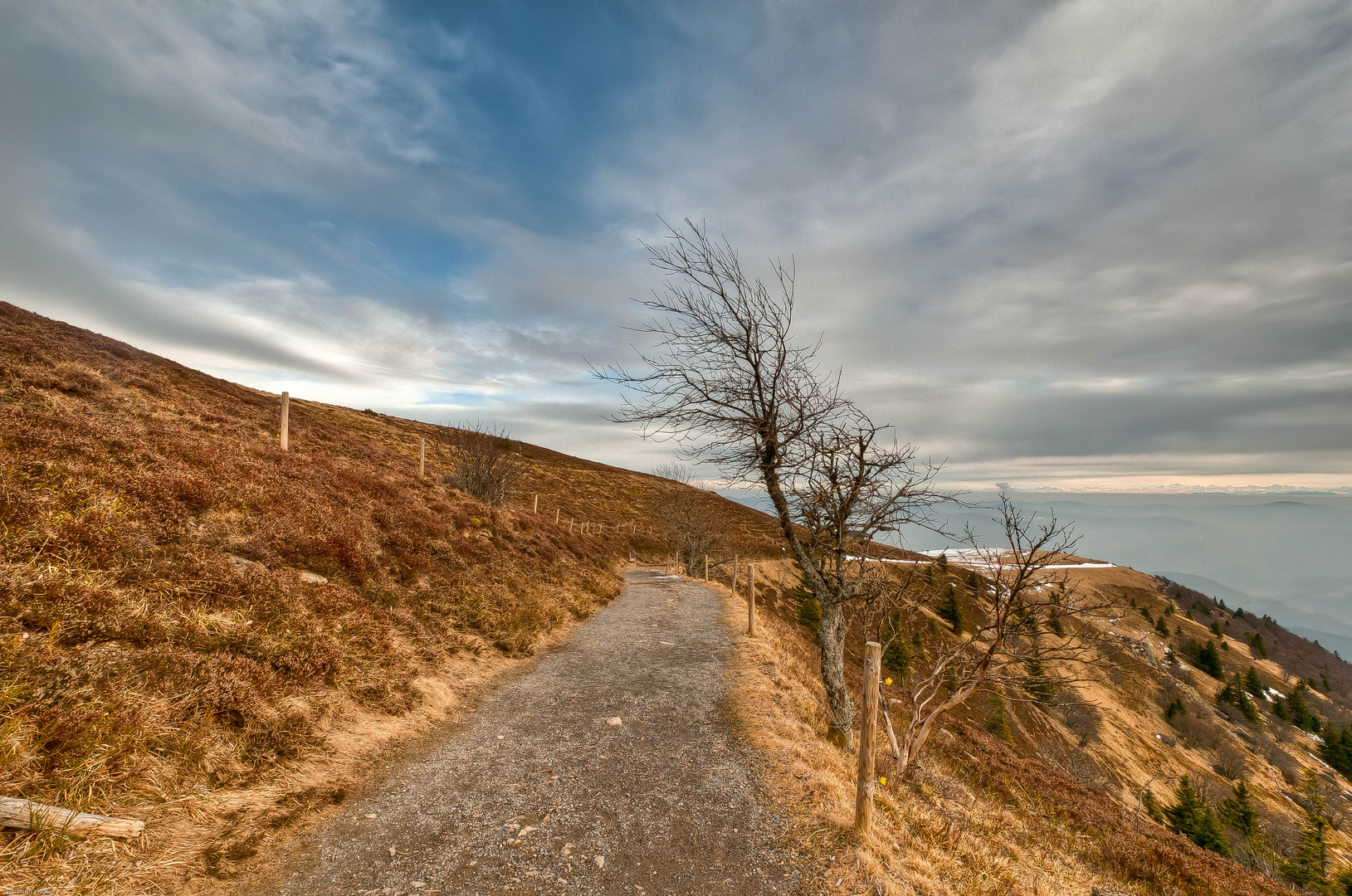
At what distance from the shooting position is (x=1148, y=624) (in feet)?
305

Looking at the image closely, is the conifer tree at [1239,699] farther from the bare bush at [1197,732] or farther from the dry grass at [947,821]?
the dry grass at [947,821]

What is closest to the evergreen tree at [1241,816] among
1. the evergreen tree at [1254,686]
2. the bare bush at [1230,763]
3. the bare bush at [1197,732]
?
the bare bush at [1230,763]

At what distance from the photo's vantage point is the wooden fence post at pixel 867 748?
5496mm

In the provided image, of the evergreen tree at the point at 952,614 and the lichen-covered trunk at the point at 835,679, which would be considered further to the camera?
the evergreen tree at the point at 952,614

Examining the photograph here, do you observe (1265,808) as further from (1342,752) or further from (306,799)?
(306,799)

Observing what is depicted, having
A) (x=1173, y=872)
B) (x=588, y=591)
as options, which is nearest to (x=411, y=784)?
(x=588, y=591)

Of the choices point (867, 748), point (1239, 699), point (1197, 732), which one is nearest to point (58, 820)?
point (867, 748)

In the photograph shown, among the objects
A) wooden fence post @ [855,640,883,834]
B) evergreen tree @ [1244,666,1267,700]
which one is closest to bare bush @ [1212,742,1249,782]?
evergreen tree @ [1244,666,1267,700]

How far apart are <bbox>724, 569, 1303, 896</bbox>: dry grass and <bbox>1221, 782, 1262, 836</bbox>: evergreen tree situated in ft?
123

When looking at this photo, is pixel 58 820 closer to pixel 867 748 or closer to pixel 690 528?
pixel 867 748

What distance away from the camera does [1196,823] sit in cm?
3359

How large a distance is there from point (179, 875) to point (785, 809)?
5555mm

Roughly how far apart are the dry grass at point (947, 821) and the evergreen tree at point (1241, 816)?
37.6 metres

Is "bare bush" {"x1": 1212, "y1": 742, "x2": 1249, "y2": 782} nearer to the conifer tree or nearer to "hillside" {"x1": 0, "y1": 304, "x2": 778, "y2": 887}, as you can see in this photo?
the conifer tree
